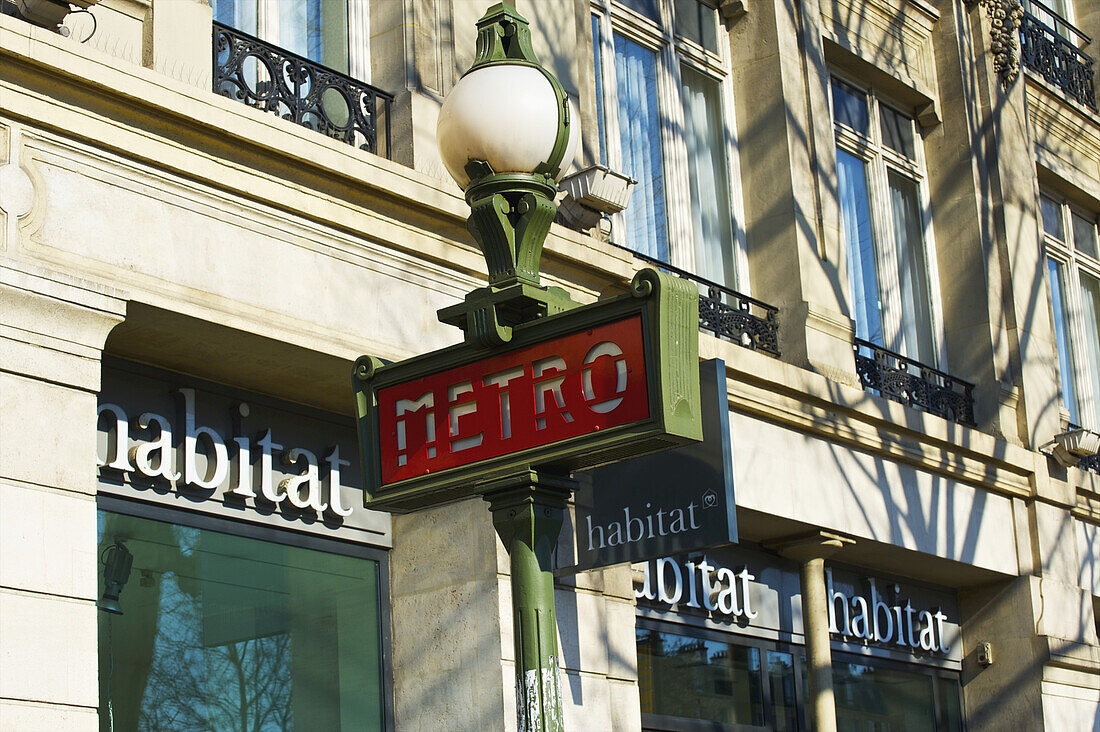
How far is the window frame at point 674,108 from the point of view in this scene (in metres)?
12.8

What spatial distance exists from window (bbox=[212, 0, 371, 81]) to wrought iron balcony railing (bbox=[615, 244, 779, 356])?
299 centimetres

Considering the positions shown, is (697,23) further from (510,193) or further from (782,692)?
(510,193)

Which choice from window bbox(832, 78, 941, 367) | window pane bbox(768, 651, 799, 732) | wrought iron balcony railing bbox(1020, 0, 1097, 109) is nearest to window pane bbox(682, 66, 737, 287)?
window bbox(832, 78, 941, 367)

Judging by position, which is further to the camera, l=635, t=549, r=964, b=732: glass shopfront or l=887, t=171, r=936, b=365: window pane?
l=887, t=171, r=936, b=365: window pane

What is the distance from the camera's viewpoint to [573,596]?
9.71 metres

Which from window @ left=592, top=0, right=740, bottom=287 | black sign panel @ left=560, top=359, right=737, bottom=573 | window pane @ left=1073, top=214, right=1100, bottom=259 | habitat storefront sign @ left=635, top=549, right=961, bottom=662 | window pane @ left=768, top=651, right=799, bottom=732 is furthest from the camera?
window pane @ left=1073, top=214, right=1100, bottom=259

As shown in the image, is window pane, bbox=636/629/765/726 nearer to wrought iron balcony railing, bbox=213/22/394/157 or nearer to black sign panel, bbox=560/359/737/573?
wrought iron balcony railing, bbox=213/22/394/157

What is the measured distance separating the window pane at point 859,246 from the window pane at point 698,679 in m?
3.73

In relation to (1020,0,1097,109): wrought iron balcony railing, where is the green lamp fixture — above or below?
below

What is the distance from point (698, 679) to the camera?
39.4ft

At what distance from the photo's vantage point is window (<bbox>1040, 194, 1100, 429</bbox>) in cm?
1736

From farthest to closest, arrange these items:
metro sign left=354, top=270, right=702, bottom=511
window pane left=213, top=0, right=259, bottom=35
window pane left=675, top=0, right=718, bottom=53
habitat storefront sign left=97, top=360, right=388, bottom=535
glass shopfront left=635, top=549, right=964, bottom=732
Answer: window pane left=675, top=0, right=718, bottom=53 → glass shopfront left=635, top=549, right=964, bottom=732 → window pane left=213, top=0, right=259, bottom=35 → habitat storefront sign left=97, top=360, right=388, bottom=535 → metro sign left=354, top=270, right=702, bottom=511

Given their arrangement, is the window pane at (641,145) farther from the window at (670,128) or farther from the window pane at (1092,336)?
the window pane at (1092,336)

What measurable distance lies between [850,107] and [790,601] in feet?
16.4
